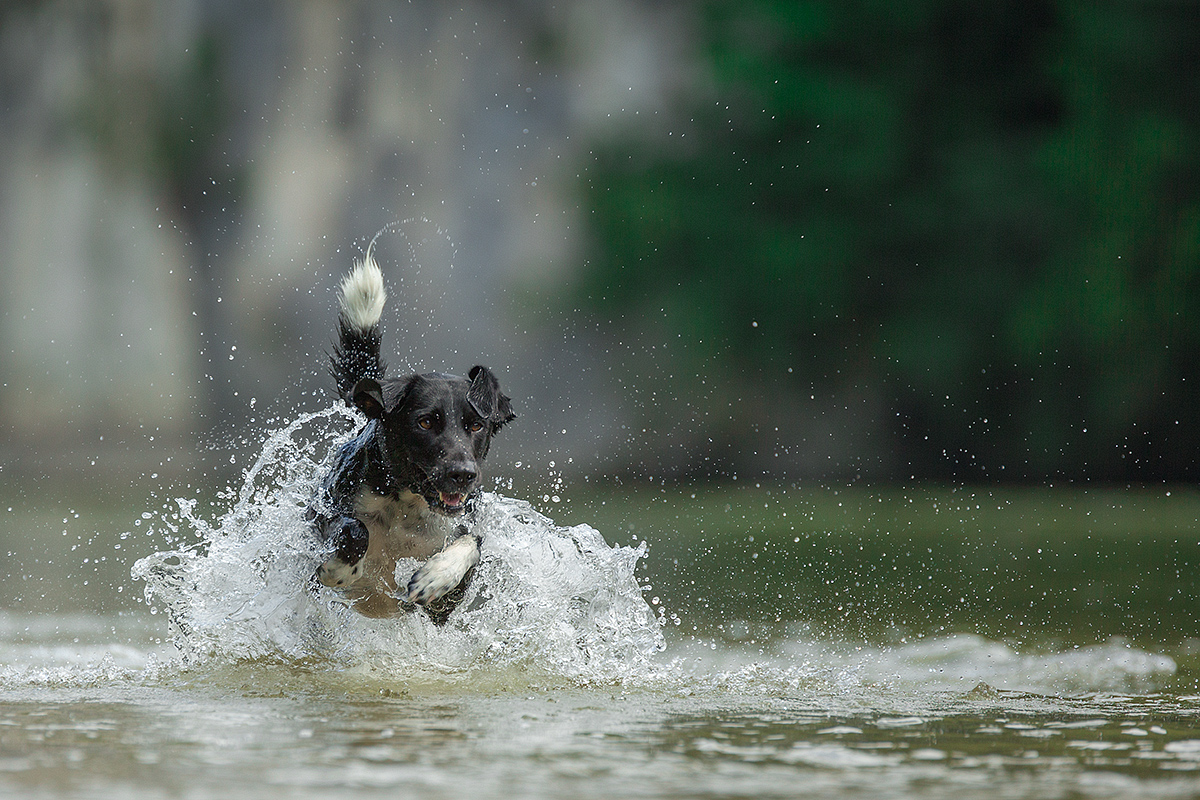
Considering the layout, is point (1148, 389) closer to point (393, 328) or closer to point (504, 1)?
point (393, 328)

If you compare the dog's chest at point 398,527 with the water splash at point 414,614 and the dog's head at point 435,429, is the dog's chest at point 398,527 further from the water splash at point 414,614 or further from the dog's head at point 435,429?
the water splash at point 414,614

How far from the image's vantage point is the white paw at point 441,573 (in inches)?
198

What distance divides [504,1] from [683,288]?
688 cm

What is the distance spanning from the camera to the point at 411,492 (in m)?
5.24

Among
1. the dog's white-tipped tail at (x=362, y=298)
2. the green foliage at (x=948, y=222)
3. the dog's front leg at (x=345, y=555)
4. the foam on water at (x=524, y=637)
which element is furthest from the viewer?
the green foliage at (x=948, y=222)

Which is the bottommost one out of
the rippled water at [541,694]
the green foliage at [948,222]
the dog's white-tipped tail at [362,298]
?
the rippled water at [541,694]

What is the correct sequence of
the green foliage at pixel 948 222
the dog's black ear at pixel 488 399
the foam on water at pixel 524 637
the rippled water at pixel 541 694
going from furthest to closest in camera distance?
the green foliage at pixel 948 222, the dog's black ear at pixel 488 399, the foam on water at pixel 524 637, the rippled water at pixel 541 694

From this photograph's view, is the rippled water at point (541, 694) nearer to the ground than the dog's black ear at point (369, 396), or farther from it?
nearer to the ground

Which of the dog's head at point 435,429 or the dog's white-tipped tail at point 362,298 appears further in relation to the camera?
the dog's white-tipped tail at point 362,298

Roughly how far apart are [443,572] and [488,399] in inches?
27.1

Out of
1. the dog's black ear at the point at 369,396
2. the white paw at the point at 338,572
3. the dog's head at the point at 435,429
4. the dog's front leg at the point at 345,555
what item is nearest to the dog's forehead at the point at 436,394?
the dog's head at the point at 435,429

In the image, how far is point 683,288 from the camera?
67.2ft

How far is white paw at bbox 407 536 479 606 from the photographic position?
16.5ft

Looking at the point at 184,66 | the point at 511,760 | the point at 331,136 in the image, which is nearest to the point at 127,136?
the point at 184,66
